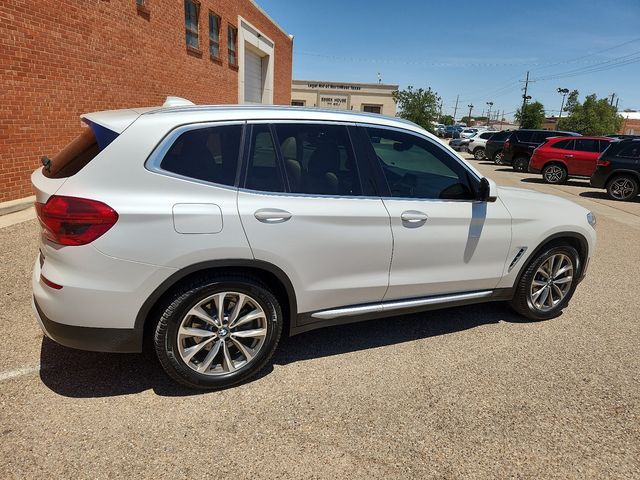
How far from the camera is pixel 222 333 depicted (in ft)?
9.03

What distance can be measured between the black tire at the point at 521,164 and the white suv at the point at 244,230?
57.0 feet

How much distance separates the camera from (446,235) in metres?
3.30

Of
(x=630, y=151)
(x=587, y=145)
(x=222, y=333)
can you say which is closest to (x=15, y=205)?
(x=222, y=333)

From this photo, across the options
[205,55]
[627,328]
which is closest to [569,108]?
[205,55]

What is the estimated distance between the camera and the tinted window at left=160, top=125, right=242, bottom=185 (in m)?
2.59

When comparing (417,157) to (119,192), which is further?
(417,157)

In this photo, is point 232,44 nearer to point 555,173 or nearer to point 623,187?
point 555,173

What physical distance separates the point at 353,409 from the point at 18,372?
7.23 feet

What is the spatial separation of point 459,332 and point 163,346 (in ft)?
8.03

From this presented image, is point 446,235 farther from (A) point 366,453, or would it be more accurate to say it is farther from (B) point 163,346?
(B) point 163,346

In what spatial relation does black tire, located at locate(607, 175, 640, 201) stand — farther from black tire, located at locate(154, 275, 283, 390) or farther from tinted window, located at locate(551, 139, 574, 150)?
black tire, located at locate(154, 275, 283, 390)

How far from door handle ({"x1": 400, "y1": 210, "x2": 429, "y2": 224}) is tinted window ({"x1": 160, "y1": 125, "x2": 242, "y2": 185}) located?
1.22 meters

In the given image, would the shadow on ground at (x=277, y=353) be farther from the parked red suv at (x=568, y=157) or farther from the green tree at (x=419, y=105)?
the green tree at (x=419, y=105)

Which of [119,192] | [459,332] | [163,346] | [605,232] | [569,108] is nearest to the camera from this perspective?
[119,192]
